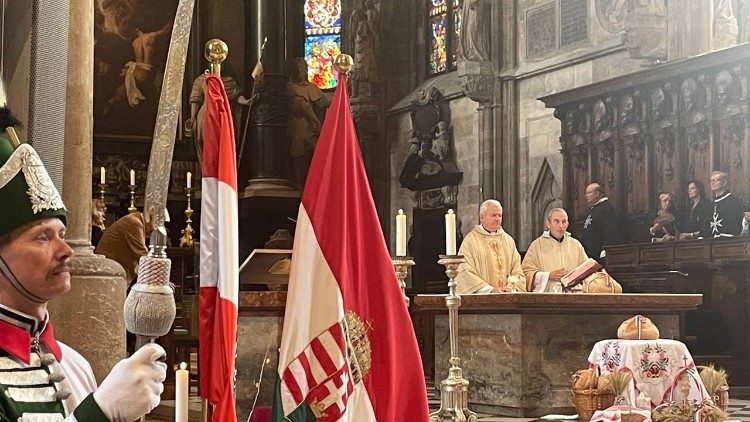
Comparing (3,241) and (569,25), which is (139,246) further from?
(569,25)

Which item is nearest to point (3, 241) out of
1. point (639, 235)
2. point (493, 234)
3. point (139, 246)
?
point (139, 246)

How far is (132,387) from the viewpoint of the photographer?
2609mm

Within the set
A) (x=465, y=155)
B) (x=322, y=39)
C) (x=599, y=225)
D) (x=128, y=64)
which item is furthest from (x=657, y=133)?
(x=128, y=64)

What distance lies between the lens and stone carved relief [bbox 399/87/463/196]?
2203cm

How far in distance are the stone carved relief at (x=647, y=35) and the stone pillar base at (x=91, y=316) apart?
1121cm

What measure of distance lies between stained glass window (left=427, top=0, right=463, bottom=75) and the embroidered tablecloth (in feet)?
43.9

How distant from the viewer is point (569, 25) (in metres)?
19.2

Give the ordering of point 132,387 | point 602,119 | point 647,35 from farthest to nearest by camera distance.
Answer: point 602,119 < point 647,35 < point 132,387

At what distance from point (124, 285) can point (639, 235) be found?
1034 centimetres

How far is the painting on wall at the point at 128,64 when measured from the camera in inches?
897

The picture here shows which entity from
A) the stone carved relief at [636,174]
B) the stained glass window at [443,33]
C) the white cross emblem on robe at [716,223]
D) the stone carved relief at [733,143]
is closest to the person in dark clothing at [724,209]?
the white cross emblem on robe at [716,223]

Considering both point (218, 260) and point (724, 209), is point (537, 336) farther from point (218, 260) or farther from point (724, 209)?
point (218, 260)

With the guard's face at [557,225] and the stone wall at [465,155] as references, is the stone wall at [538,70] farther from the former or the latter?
the guard's face at [557,225]

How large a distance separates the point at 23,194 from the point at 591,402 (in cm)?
683
